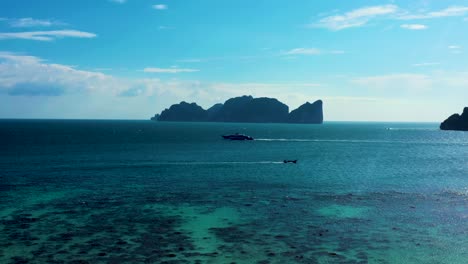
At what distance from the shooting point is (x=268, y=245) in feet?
115

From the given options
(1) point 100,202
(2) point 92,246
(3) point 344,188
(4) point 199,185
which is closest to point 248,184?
(4) point 199,185

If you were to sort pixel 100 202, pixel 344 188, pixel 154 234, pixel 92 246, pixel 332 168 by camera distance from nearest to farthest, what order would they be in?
1. pixel 92 246
2. pixel 154 234
3. pixel 100 202
4. pixel 344 188
5. pixel 332 168

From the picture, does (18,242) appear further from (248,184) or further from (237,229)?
(248,184)

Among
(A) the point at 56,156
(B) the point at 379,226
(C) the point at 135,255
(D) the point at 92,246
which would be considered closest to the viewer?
(C) the point at 135,255

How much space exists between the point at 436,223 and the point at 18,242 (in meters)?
41.4

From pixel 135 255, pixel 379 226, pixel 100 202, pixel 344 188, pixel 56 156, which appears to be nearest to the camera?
pixel 135 255

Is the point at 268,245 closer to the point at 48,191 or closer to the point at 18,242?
the point at 18,242

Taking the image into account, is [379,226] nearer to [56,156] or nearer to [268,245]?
[268,245]

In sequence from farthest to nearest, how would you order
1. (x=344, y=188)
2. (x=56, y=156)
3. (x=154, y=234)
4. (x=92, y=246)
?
(x=56, y=156) → (x=344, y=188) → (x=154, y=234) → (x=92, y=246)

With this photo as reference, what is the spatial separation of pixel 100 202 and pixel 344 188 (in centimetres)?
3839

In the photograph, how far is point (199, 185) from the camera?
68312 millimetres

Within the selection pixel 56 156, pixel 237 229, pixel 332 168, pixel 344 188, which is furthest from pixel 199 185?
pixel 56 156

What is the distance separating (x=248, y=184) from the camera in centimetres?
7000

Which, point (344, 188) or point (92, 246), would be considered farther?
point (344, 188)
